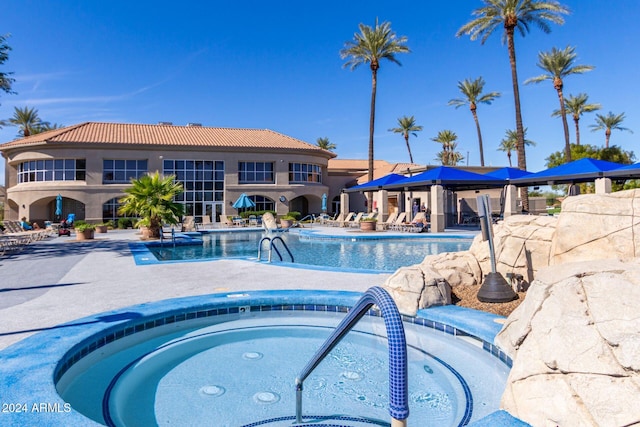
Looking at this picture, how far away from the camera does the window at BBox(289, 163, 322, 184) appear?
129ft

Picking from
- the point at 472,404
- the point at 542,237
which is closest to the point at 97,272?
the point at 472,404

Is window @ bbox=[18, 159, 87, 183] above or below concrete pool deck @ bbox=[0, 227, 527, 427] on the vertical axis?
above

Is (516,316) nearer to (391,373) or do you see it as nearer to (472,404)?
(472,404)

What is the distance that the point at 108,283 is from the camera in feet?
29.3

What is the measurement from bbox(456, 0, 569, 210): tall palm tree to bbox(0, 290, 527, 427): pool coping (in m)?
24.9

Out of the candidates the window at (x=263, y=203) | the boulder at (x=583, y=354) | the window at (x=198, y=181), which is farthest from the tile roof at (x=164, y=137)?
the boulder at (x=583, y=354)

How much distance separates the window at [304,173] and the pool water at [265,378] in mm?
33481

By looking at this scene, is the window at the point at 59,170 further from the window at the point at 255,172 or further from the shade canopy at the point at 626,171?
the shade canopy at the point at 626,171

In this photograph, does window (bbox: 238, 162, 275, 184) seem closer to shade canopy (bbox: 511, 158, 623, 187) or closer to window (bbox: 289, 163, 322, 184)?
window (bbox: 289, 163, 322, 184)

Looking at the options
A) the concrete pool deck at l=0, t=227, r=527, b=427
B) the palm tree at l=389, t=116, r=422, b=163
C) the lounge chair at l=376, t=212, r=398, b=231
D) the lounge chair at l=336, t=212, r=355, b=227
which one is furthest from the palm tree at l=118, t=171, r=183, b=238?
the palm tree at l=389, t=116, r=422, b=163

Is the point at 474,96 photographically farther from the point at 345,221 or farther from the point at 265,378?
the point at 265,378

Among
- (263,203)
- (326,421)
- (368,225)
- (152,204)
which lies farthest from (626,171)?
(263,203)

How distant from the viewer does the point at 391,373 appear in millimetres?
2428

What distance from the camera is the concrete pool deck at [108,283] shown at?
643cm
